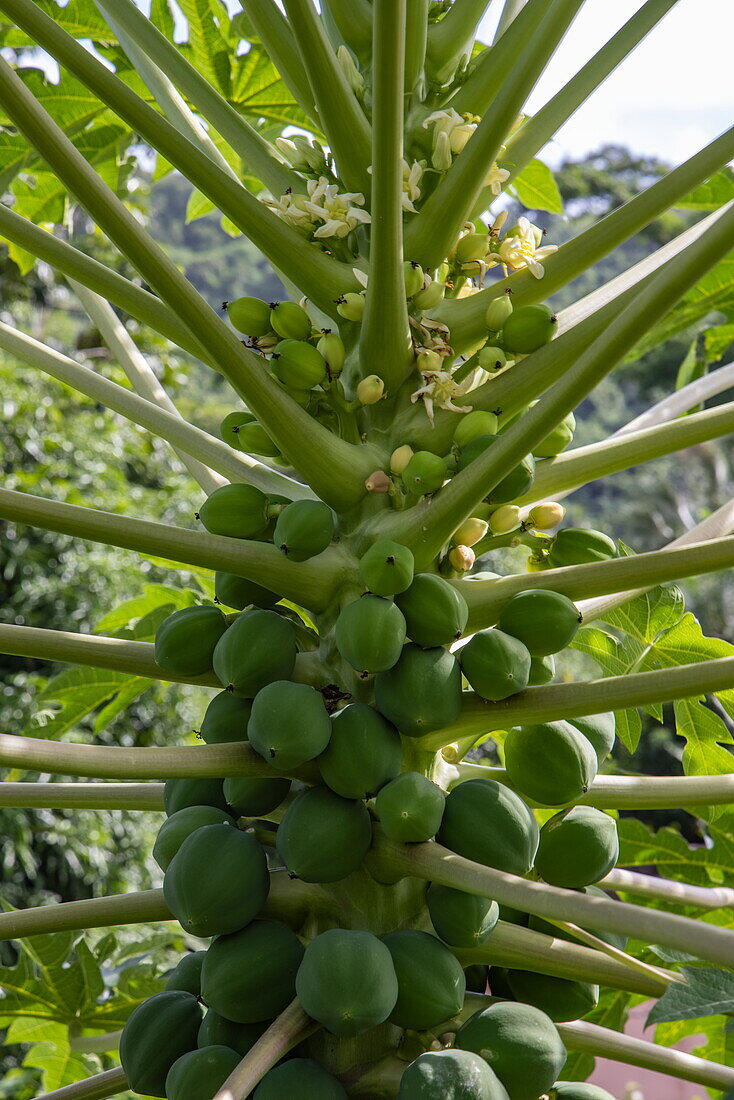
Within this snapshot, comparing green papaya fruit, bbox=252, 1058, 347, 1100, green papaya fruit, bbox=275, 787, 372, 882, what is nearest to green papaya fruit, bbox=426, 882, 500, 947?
green papaya fruit, bbox=275, 787, 372, 882

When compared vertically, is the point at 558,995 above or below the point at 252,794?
below

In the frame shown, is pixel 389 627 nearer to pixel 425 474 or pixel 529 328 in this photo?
pixel 425 474

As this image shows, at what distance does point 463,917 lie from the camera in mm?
1273

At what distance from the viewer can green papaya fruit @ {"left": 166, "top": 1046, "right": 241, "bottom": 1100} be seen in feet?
4.08

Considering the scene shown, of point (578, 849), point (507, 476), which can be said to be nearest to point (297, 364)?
point (507, 476)

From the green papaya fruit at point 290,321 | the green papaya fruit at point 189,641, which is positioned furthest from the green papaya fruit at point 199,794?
the green papaya fruit at point 290,321

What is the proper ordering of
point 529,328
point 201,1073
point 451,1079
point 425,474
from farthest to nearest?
1. point 529,328
2. point 425,474
3. point 201,1073
4. point 451,1079

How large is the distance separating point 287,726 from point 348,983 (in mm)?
308

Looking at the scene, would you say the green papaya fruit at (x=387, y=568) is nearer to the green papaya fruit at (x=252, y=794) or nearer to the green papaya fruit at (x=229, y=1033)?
the green papaya fruit at (x=252, y=794)

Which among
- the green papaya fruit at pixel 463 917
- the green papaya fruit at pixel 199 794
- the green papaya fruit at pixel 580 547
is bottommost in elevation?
the green papaya fruit at pixel 463 917

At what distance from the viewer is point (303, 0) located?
133 centimetres

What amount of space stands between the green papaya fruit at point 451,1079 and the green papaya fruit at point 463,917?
→ 0.46ft

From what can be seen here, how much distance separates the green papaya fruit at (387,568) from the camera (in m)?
1.34

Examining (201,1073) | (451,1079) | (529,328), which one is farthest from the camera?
(529,328)
